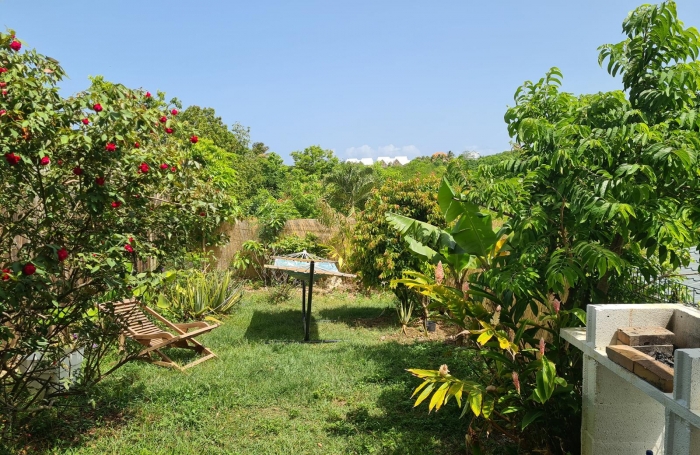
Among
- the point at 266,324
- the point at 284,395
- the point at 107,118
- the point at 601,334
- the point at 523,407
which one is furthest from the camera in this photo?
the point at 266,324

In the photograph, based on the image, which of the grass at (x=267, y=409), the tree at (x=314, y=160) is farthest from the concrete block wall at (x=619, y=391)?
the tree at (x=314, y=160)

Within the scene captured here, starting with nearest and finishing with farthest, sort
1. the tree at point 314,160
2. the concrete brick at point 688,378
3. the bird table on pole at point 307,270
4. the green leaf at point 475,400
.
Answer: the concrete brick at point 688,378
the green leaf at point 475,400
the bird table on pole at point 307,270
the tree at point 314,160

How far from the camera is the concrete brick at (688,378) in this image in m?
2.34

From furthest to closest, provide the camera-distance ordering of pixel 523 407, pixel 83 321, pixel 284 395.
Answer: pixel 284 395
pixel 83 321
pixel 523 407

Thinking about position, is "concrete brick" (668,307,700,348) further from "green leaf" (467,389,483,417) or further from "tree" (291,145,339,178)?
"tree" (291,145,339,178)

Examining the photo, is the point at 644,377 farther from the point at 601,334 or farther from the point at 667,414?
the point at 601,334

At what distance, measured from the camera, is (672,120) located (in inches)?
150

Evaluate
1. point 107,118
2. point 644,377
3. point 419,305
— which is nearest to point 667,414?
point 644,377

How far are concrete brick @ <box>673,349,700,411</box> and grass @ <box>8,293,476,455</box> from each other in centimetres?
237

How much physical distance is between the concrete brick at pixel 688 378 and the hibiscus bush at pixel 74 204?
3533mm

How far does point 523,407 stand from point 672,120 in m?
2.40

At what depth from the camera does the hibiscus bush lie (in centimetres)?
339

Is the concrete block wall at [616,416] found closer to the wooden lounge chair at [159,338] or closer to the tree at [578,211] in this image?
the tree at [578,211]

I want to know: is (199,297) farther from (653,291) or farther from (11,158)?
(653,291)
